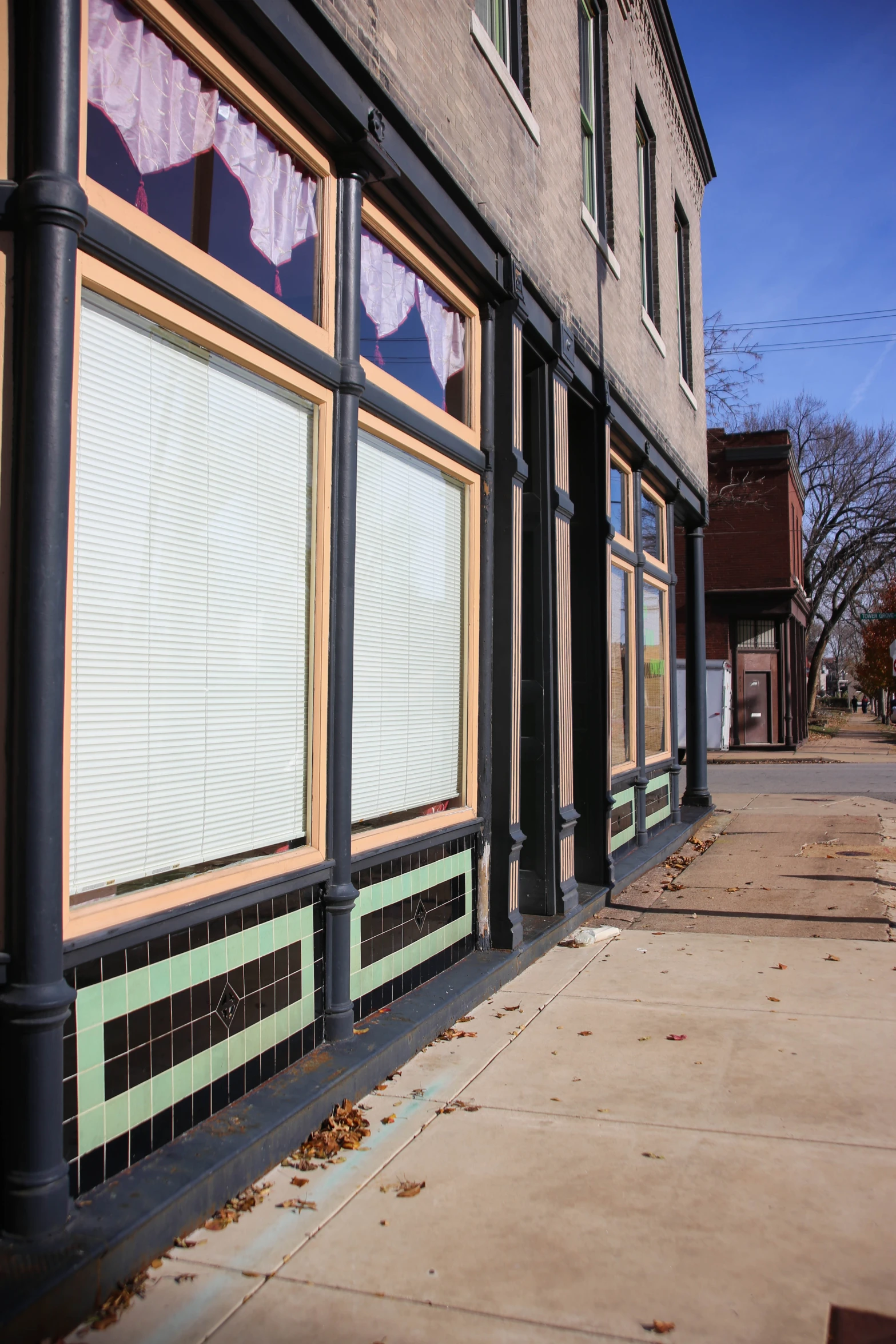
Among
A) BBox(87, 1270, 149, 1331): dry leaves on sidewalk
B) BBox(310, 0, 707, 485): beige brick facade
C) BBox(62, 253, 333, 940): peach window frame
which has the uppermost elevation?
BBox(310, 0, 707, 485): beige brick facade

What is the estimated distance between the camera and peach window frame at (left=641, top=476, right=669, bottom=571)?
11.7 metres

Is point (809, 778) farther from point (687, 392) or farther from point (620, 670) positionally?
point (620, 670)

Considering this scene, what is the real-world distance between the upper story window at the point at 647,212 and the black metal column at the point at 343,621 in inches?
289

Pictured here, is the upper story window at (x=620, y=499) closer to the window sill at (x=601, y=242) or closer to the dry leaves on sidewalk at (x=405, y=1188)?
the window sill at (x=601, y=242)

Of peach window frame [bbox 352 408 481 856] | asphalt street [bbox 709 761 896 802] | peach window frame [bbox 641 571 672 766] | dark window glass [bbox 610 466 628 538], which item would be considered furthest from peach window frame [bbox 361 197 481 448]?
asphalt street [bbox 709 761 896 802]

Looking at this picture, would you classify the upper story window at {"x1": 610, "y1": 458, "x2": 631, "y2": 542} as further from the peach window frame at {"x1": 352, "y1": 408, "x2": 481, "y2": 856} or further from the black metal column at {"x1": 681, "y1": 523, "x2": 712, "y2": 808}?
the black metal column at {"x1": 681, "y1": 523, "x2": 712, "y2": 808}

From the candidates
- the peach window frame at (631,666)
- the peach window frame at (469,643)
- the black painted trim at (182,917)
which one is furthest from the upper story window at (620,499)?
the black painted trim at (182,917)

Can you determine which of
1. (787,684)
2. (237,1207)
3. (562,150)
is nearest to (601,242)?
(562,150)

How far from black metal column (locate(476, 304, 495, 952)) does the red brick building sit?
25673mm

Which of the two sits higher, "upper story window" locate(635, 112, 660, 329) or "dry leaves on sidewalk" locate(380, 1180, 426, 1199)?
"upper story window" locate(635, 112, 660, 329)

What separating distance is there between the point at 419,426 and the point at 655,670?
7.48 m

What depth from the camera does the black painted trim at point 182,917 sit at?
2963 mm

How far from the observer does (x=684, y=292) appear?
45.7 feet

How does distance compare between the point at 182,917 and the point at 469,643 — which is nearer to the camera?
the point at 182,917
